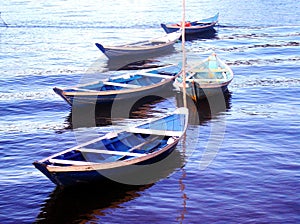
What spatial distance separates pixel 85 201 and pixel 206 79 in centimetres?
1462

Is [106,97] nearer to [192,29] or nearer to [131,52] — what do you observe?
[131,52]

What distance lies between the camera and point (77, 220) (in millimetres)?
17656

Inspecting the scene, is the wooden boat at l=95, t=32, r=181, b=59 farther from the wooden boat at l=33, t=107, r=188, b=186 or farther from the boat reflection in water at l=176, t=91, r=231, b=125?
the wooden boat at l=33, t=107, r=188, b=186

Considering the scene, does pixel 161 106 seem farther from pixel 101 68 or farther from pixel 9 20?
pixel 9 20

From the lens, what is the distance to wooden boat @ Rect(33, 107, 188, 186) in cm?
1783

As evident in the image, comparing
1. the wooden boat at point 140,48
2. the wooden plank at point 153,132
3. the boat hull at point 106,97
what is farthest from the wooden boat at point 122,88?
the wooden boat at point 140,48

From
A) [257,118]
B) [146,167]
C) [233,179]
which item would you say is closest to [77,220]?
[146,167]

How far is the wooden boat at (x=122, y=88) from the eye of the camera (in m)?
29.1

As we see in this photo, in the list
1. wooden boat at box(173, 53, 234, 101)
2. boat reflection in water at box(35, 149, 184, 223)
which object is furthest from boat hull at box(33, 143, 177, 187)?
wooden boat at box(173, 53, 234, 101)

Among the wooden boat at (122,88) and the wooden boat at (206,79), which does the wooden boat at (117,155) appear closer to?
the wooden boat at (206,79)

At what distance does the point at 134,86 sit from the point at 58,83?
783cm

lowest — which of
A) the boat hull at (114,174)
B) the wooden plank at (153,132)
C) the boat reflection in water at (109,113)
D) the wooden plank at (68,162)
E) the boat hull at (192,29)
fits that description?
the boat reflection in water at (109,113)

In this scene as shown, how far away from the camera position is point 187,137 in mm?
25266

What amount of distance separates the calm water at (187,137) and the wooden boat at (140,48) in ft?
3.25
